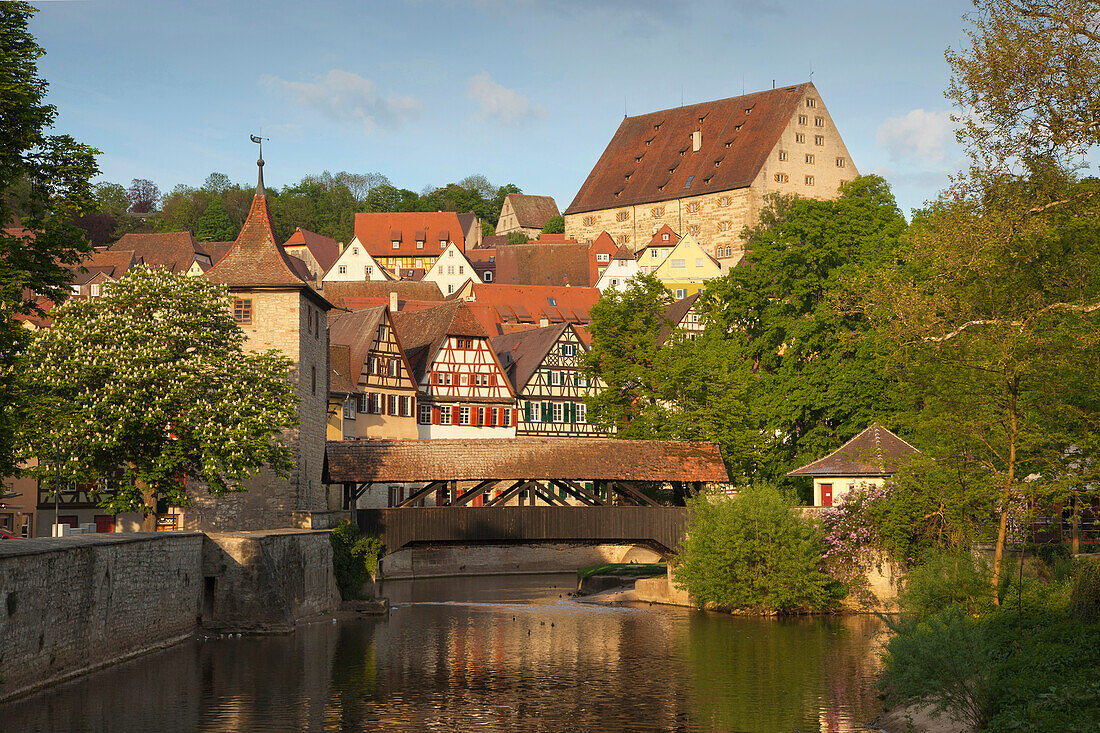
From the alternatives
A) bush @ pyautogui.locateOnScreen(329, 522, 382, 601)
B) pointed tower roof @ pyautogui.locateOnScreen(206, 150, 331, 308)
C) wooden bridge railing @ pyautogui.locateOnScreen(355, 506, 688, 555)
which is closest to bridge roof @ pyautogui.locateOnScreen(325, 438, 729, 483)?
wooden bridge railing @ pyautogui.locateOnScreen(355, 506, 688, 555)

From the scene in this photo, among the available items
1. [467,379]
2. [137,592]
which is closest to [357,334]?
[467,379]

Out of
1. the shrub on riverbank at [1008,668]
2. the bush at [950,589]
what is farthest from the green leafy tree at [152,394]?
the shrub on riverbank at [1008,668]

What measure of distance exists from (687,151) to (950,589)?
76.9 m

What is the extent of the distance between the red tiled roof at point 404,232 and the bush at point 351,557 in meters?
71.0

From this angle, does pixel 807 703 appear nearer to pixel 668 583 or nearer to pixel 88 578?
pixel 88 578

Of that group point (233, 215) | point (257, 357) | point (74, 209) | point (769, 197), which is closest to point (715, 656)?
point (257, 357)

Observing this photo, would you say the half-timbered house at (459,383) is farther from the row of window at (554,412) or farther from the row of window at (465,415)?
the row of window at (554,412)

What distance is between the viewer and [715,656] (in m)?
24.0

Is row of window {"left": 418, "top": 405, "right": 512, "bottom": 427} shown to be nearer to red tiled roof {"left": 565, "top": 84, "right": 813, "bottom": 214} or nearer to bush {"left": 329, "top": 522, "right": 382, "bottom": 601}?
bush {"left": 329, "top": 522, "right": 382, "bottom": 601}

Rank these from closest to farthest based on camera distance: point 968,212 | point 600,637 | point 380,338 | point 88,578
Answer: point 968,212
point 88,578
point 600,637
point 380,338

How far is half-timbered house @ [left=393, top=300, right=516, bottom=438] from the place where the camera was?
168 ft

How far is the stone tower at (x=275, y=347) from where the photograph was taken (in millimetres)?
29562

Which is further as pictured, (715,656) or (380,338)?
(380,338)

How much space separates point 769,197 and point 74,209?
72297 mm
